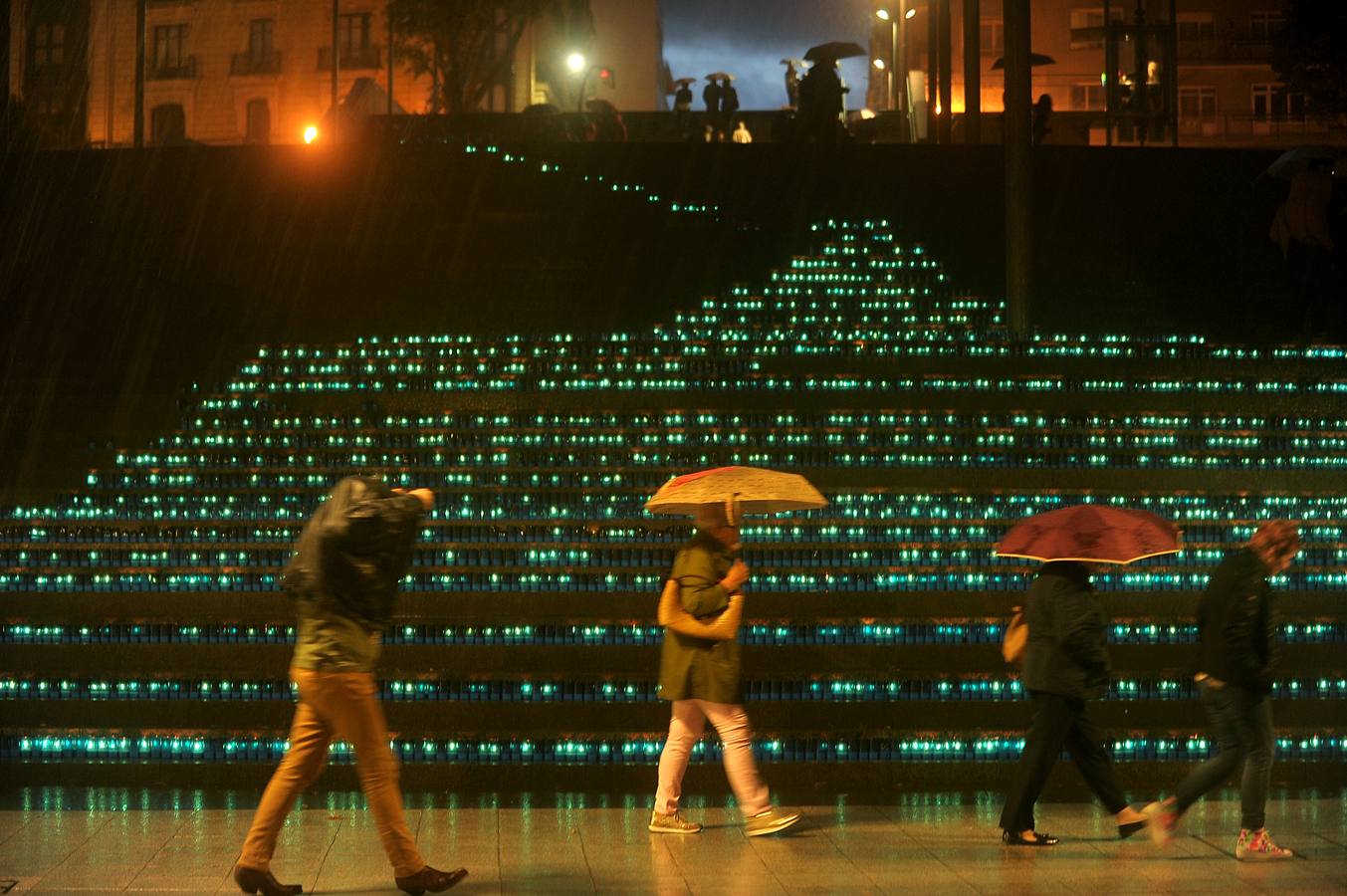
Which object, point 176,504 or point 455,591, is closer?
point 455,591

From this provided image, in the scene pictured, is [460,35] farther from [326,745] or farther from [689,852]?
[326,745]

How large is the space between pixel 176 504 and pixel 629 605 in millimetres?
4111

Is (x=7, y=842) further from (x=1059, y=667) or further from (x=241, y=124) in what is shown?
(x=241, y=124)

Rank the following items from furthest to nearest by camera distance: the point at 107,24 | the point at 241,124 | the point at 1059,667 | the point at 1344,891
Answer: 1. the point at 241,124
2. the point at 107,24
3. the point at 1059,667
4. the point at 1344,891

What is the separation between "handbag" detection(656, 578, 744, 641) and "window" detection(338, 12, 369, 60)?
173 feet

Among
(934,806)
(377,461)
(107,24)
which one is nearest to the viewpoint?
(934,806)

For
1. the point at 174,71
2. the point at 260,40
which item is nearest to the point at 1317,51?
the point at 260,40

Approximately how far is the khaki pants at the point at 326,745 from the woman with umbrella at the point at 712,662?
163cm

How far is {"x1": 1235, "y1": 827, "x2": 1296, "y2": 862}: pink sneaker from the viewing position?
760 centimetres

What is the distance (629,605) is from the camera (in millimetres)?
10883

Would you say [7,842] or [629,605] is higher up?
[629,605]

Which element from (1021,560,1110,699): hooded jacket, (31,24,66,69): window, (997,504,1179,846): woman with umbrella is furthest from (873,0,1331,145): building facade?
(1021,560,1110,699): hooded jacket

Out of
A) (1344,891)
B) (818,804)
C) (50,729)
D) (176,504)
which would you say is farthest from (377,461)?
(1344,891)

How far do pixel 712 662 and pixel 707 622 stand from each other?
20cm
